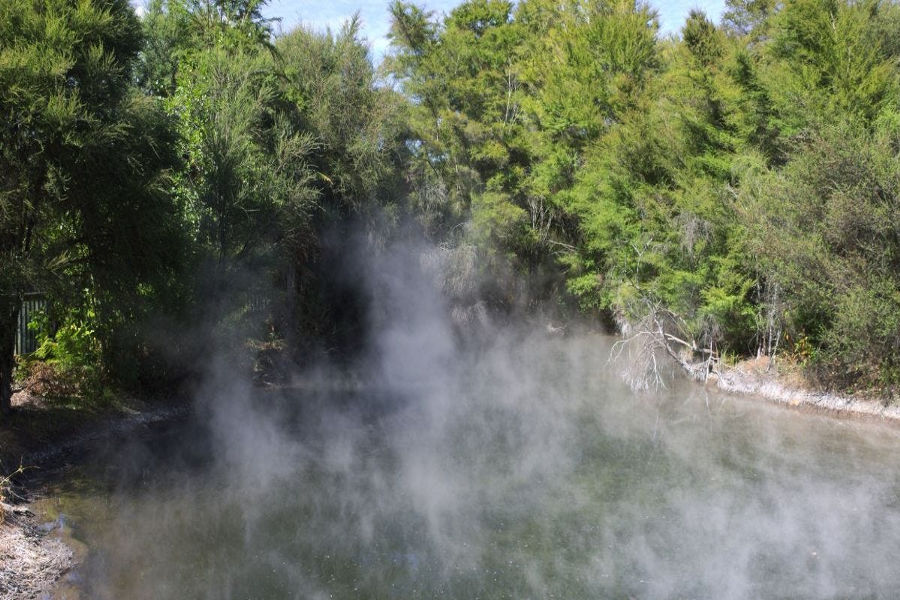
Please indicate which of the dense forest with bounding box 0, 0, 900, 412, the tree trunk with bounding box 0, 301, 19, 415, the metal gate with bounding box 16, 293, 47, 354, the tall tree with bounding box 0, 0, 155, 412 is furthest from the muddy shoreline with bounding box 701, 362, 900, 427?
the metal gate with bounding box 16, 293, 47, 354

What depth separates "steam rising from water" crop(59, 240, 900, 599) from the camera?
9461mm

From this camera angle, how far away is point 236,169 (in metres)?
17.8

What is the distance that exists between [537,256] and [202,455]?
61.7ft

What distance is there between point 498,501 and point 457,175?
60.4 feet

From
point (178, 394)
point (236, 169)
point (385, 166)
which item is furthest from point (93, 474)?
point (385, 166)

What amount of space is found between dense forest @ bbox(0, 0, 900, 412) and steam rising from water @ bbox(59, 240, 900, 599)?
2.85 metres

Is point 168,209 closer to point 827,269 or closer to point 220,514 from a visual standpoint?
point 220,514

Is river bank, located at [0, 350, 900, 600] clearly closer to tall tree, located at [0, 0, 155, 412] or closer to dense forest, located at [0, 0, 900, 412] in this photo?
dense forest, located at [0, 0, 900, 412]

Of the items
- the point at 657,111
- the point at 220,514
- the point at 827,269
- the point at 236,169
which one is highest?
the point at 657,111

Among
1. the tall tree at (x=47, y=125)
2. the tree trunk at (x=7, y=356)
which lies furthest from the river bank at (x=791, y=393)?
the tree trunk at (x=7, y=356)

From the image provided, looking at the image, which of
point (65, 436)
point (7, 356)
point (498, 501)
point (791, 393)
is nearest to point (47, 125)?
point (7, 356)

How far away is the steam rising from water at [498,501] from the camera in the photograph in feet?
31.0

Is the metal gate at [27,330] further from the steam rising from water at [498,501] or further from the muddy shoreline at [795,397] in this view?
the muddy shoreline at [795,397]

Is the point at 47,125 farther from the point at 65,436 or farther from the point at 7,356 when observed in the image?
the point at 65,436
